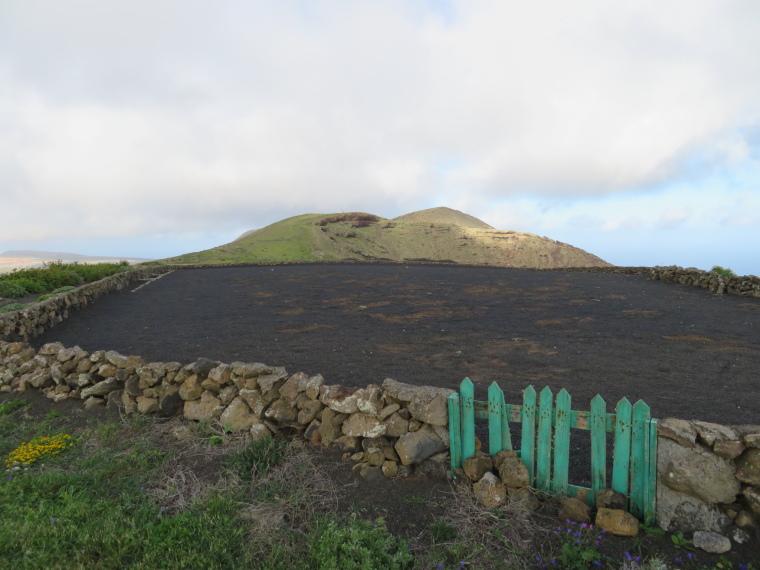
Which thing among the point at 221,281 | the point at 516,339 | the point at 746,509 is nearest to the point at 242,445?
the point at 746,509

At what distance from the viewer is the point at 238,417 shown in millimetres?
5727

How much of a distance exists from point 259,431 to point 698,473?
4892mm

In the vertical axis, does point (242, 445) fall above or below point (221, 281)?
below

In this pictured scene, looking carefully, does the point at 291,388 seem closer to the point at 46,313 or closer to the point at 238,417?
the point at 238,417

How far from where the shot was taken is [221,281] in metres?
26.6

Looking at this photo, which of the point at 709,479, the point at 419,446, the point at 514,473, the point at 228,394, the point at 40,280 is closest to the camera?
the point at 709,479

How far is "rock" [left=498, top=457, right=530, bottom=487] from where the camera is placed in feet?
13.6

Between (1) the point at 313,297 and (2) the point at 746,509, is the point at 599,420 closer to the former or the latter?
(2) the point at 746,509

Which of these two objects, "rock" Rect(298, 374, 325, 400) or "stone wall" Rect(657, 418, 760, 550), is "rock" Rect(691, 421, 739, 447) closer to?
"stone wall" Rect(657, 418, 760, 550)

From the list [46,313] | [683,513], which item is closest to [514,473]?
[683,513]

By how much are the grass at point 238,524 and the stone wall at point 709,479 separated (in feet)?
1.12

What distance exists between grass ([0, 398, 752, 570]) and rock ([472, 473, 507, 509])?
0.27 feet

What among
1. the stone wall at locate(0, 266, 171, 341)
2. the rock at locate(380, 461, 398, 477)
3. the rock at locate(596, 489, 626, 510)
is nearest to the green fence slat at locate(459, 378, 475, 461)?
the rock at locate(380, 461, 398, 477)

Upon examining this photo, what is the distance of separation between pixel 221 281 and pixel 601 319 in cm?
2222
